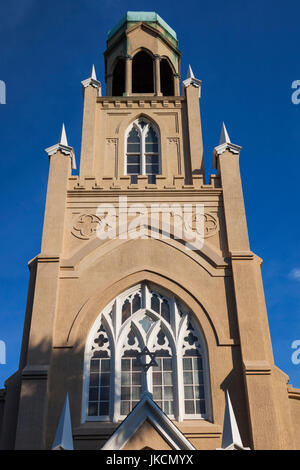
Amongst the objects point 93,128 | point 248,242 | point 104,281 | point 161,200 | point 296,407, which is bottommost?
point 296,407

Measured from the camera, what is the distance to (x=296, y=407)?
11.6m

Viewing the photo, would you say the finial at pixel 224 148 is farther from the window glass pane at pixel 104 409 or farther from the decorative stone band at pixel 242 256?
the window glass pane at pixel 104 409

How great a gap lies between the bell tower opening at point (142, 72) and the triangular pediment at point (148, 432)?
16199mm

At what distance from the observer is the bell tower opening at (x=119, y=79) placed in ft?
73.0

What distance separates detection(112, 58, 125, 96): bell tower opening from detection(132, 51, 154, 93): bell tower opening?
1.78ft

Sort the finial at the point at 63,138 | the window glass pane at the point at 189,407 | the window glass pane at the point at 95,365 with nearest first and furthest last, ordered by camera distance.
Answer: the window glass pane at the point at 189,407 → the window glass pane at the point at 95,365 → the finial at the point at 63,138

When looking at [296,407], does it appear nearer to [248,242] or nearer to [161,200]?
[248,242]

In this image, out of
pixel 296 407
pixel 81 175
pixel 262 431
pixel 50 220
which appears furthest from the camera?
pixel 81 175

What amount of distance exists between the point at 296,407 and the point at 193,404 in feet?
7.29

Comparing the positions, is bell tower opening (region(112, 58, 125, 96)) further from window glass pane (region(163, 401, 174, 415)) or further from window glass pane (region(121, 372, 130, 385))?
window glass pane (region(163, 401, 174, 415))

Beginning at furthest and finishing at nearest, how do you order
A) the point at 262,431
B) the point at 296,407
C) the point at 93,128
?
the point at 93,128 → the point at 296,407 → the point at 262,431

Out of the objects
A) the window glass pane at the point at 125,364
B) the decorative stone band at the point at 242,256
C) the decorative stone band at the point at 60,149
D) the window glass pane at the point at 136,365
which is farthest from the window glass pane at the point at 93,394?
the decorative stone band at the point at 60,149

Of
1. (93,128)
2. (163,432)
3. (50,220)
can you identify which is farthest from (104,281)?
(93,128)

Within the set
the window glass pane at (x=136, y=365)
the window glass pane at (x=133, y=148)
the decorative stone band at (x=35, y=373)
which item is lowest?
the decorative stone band at (x=35, y=373)
